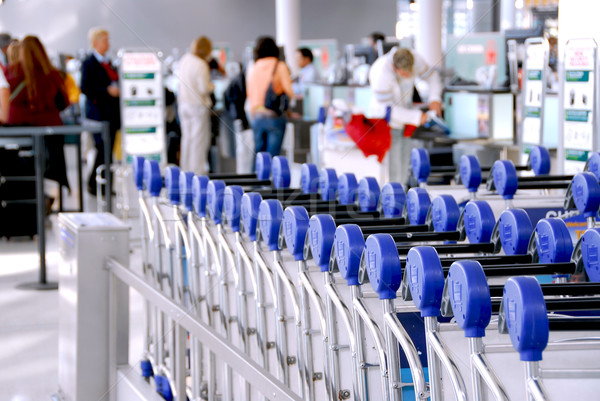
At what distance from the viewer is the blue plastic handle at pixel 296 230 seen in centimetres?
241

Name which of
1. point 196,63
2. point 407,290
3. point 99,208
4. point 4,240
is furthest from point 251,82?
point 407,290

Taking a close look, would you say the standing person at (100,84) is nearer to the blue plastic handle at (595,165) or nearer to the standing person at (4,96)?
the standing person at (4,96)

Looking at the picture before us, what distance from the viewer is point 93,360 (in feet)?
11.8

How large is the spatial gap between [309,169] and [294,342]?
37.9 inches

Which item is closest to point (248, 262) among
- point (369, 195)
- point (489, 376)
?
point (369, 195)

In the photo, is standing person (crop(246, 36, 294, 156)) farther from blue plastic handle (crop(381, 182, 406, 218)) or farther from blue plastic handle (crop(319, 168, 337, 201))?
blue plastic handle (crop(381, 182, 406, 218))

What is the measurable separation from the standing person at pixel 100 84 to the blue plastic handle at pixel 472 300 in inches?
311

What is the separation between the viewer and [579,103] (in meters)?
5.39

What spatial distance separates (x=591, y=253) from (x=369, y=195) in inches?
44.1

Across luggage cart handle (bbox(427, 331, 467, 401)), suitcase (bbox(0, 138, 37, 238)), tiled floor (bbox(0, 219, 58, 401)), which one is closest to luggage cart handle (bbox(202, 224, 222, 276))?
luggage cart handle (bbox(427, 331, 467, 401))

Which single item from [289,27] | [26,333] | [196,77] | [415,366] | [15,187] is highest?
[289,27]

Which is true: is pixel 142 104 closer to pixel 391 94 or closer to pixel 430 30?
pixel 391 94

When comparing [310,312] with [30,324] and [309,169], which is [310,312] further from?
[30,324]

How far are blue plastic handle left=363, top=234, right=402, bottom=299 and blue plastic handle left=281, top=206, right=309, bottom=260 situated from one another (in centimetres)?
48
